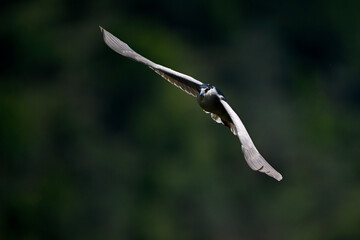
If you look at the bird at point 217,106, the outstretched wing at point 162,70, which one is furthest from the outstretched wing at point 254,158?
the outstretched wing at point 162,70

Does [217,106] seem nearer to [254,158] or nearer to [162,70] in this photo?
[162,70]

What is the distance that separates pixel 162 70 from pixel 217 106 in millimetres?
645

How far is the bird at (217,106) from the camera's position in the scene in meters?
5.18

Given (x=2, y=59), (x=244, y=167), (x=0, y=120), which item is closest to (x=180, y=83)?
(x=244, y=167)

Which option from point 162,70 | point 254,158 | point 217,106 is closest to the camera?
point 254,158

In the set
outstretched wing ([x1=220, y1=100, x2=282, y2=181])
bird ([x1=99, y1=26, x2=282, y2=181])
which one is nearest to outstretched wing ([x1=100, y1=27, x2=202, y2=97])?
bird ([x1=99, y1=26, x2=282, y2=181])

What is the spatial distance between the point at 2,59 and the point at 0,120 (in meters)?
1.74

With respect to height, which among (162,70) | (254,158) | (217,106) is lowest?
(254,158)

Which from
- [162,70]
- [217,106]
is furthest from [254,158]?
[162,70]

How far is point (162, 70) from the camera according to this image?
21.0 ft

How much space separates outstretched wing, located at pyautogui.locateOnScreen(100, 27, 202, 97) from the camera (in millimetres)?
6402

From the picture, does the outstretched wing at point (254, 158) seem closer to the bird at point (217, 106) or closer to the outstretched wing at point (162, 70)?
the bird at point (217, 106)

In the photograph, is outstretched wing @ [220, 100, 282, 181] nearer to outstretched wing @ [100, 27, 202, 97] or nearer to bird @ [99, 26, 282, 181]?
bird @ [99, 26, 282, 181]

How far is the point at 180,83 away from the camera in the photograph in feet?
22.0
